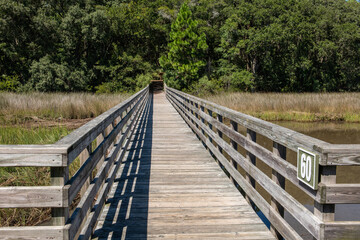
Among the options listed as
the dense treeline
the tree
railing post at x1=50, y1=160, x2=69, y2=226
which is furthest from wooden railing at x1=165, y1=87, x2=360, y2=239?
the tree

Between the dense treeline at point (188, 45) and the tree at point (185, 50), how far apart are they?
0.36 ft

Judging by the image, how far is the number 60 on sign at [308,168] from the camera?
2182mm

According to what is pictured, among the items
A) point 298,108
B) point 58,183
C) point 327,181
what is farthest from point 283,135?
point 298,108

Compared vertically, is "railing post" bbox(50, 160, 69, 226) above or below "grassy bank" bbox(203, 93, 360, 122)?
above

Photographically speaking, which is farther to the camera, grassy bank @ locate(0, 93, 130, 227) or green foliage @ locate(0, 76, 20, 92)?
green foliage @ locate(0, 76, 20, 92)

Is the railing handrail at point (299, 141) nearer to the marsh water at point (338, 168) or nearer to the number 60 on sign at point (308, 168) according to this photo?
the number 60 on sign at point (308, 168)

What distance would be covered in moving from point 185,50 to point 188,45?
0.65 meters

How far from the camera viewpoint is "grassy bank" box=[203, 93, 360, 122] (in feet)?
65.2

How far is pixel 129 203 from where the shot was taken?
13.6 ft

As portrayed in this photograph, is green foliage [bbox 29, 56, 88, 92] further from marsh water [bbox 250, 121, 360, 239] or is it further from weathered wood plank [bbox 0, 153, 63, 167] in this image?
weathered wood plank [bbox 0, 153, 63, 167]

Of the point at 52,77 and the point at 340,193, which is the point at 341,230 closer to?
the point at 340,193

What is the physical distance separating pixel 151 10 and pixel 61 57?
14.3 m

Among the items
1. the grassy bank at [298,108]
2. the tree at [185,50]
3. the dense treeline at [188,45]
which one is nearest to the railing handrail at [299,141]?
the grassy bank at [298,108]

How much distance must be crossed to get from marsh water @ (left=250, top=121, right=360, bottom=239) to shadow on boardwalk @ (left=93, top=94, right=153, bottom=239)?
251 cm
